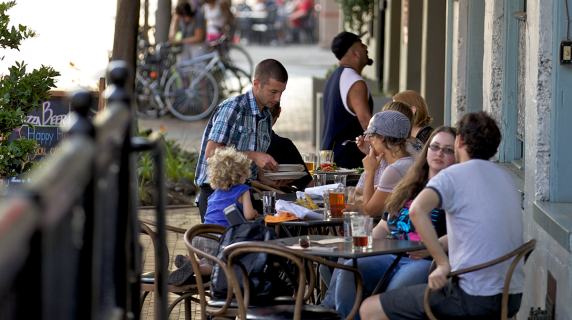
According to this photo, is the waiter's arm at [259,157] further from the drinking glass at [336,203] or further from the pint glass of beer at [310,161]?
the pint glass of beer at [310,161]

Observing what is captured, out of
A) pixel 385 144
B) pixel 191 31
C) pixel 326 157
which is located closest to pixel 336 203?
pixel 385 144

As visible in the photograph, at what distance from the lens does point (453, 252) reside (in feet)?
10.0

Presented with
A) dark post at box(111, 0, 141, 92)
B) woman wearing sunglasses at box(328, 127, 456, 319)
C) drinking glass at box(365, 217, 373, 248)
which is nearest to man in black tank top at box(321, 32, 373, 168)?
dark post at box(111, 0, 141, 92)

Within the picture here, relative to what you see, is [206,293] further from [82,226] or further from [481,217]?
[82,226]

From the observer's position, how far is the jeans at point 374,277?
3.42m

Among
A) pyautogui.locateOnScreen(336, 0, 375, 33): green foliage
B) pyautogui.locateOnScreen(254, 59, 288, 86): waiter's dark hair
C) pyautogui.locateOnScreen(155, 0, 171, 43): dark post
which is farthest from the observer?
pyautogui.locateOnScreen(336, 0, 375, 33): green foliage

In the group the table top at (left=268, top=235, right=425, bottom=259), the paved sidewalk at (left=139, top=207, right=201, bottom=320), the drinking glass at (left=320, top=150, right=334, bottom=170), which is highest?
the drinking glass at (left=320, top=150, right=334, bottom=170)

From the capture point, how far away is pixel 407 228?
3.57 m

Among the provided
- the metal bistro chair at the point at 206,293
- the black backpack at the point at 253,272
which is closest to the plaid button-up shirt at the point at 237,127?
the metal bistro chair at the point at 206,293

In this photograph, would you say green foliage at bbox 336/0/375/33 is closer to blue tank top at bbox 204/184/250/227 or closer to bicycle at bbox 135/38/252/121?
bicycle at bbox 135/38/252/121

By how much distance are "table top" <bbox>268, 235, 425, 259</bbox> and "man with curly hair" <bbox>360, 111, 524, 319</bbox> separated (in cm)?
23

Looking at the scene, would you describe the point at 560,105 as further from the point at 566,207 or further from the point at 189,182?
the point at 189,182

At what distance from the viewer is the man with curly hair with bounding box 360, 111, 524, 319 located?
2.95m

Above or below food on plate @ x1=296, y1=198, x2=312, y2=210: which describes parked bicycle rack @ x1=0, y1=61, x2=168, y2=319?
above
